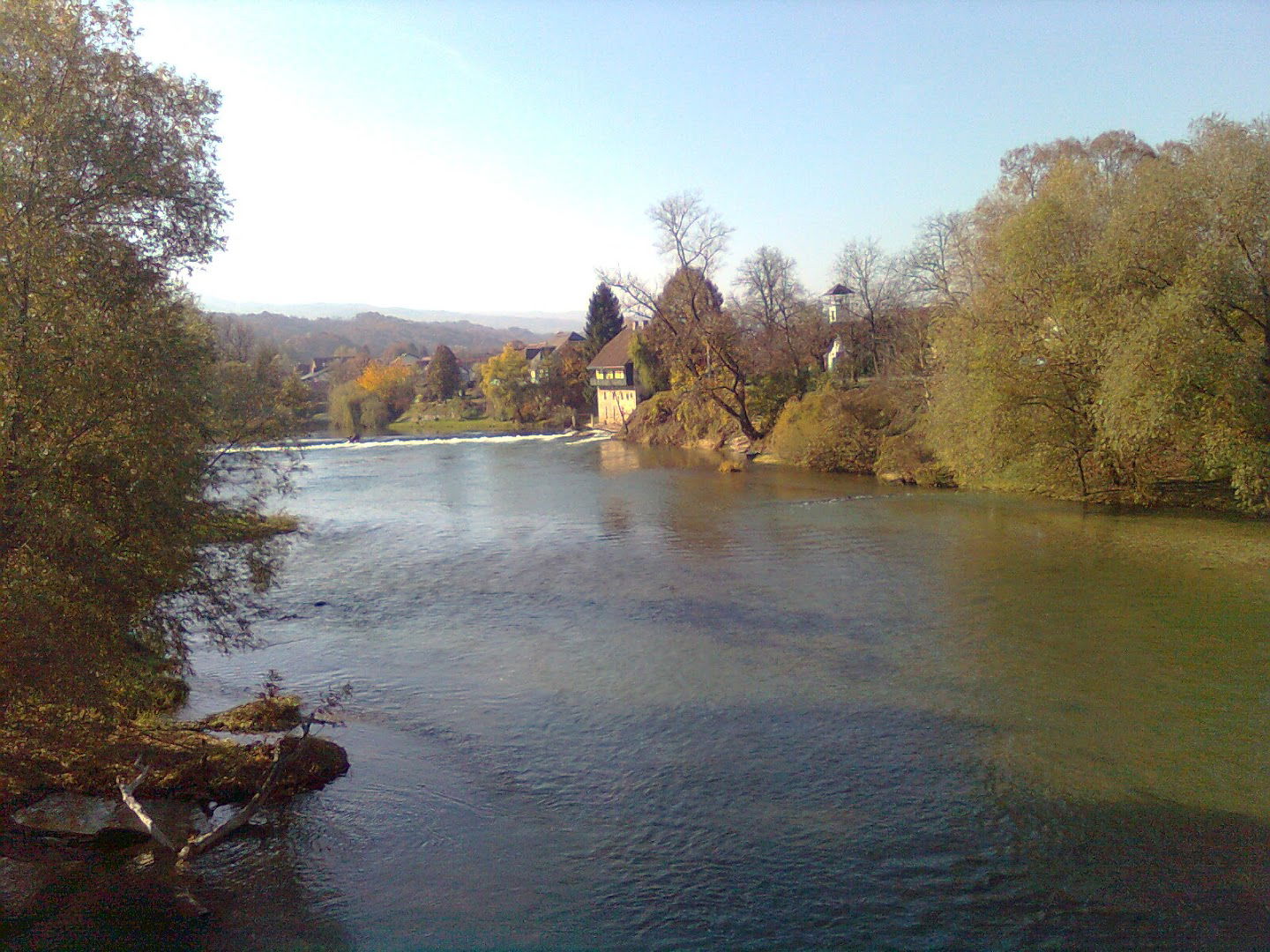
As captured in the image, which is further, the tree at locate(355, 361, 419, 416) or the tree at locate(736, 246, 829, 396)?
the tree at locate(355, 361, 419, 416)

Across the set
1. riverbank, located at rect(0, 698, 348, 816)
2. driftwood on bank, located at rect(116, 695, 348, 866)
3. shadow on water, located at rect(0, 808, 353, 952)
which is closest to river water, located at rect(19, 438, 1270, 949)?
shadow on water, located at rect(0, 808, 353, 952)

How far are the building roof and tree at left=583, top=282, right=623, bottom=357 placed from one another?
102 inches

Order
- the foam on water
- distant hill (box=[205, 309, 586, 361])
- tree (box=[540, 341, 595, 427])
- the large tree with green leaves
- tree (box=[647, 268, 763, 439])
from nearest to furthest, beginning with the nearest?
the large tree with green leaves, tree (box=[647, 268, 763, 439]), the foam on water, tree (box=[540, 341, 595, 427]), distant hill (box=[205, 309, 586, 361])

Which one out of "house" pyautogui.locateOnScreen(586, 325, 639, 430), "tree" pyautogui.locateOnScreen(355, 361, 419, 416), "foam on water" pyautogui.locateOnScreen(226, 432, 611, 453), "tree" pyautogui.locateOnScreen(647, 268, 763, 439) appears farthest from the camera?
"tree" pyautogui.locateOnScreen(355, 361, 419, 416)

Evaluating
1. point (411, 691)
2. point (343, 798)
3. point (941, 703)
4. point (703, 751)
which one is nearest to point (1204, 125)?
point (941, 703)

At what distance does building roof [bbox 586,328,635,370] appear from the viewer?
2361 inches

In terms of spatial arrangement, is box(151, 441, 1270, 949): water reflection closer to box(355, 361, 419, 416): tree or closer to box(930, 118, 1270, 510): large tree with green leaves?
box(930, 118, 1270, 510): large tree with green leaves

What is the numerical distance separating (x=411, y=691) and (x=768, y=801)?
239 inches

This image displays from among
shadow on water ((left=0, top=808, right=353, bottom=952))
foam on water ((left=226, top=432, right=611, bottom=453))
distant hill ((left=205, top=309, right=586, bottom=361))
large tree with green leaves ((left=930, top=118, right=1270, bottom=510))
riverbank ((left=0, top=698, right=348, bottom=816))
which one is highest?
distant hill ((left=205, top=309, right=586, bottom=361))

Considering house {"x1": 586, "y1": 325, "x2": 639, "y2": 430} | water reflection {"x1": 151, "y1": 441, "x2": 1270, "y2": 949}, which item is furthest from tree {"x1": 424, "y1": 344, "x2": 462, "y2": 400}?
water reflection {"x1": 151, "y1": 441, "x2": 1270, "y2": 949}

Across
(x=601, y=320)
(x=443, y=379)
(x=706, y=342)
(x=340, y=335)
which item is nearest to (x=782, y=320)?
(x=706, y=342)

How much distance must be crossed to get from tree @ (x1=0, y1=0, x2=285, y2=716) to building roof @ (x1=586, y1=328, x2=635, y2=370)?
49.8 metres

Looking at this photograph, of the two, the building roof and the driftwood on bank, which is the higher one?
the building roof

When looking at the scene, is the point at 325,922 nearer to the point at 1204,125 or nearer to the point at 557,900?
the point at 557,900
